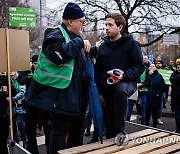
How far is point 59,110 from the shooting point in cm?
250

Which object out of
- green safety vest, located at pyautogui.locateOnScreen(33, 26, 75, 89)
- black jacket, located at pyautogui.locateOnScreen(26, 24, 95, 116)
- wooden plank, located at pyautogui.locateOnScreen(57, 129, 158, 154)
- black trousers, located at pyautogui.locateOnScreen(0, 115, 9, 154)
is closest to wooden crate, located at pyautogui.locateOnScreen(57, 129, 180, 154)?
wooden plank, located at pyautogui.locateOnScreen(57, 129, 158, 154)

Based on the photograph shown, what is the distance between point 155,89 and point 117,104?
14.3ft

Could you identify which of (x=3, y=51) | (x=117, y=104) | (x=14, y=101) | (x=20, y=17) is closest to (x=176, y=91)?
(x=14, y=101)

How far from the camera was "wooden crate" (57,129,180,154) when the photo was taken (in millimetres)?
2531

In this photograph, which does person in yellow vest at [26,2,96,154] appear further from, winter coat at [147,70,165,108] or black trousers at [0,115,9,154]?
winter coat at [147,70,165,108]

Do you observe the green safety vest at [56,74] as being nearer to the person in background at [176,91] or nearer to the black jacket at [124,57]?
the black jacket at [124,57]

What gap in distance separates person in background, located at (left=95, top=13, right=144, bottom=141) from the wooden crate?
0.20m

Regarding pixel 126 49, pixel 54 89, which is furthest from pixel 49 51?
pixel 126 49

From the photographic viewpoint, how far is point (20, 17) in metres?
9.96

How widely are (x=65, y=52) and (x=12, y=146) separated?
1.07 m

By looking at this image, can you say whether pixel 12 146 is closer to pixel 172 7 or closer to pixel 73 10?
pixel 73 10

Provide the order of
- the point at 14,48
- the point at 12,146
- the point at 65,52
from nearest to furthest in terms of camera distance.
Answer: the point at 65,52 < the point at 12,146 < the point at 14,48

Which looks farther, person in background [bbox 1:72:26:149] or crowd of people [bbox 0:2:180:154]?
person in background [bbox 1:72:26:149]

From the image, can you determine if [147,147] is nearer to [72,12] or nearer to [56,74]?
[56,74]
